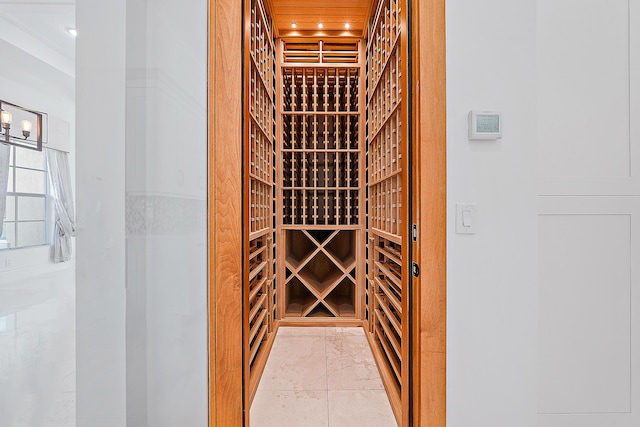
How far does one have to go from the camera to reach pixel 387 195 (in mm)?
2025

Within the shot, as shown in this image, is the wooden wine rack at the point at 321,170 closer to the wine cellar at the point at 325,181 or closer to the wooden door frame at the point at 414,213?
the wine cellar at the point at 325,181

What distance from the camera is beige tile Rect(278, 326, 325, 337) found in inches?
98.8

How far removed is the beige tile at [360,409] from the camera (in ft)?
4.94

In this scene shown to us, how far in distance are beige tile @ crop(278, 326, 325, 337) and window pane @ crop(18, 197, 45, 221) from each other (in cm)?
203

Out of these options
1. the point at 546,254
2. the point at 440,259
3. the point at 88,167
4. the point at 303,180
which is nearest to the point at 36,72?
the point at 88,167

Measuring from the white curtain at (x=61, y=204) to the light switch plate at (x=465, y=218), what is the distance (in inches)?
42.1

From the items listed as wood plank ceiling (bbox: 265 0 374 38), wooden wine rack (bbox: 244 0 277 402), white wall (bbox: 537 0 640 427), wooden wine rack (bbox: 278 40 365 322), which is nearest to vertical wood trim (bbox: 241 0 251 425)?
wooden wine rack (bbox: 244 0 277 402)

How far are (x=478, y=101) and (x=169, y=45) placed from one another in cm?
100

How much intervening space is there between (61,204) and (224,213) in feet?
1.54

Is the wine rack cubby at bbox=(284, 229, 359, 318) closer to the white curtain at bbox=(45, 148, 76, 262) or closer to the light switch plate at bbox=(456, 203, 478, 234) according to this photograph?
the light switch plate at bbox=(456, 203, 478, 234)

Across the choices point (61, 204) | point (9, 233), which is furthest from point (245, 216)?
point (9, 233)

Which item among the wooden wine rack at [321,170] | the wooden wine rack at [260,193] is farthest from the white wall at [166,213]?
the wooden wine rack at [321,170]

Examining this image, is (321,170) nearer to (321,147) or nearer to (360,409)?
(321,147)

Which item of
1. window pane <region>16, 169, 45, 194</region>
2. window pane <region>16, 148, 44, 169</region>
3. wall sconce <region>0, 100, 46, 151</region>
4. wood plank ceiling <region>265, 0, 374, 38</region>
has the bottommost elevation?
window pane <region>16, 169, 45, 194</region>
